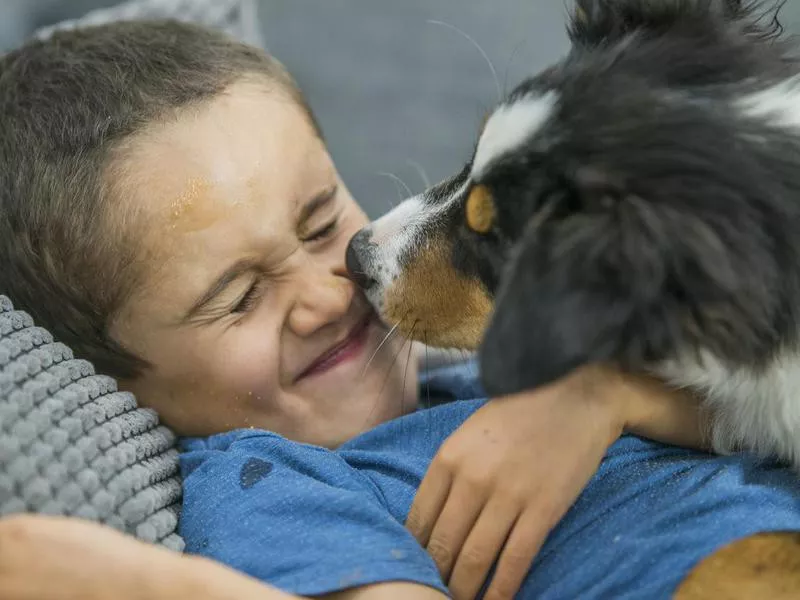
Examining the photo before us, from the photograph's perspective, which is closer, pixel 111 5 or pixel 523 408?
pixel 523 408

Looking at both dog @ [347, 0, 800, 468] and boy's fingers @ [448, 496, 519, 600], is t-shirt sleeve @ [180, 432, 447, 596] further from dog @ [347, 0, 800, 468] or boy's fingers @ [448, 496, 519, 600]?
dog @ [347, 0, 800, 468]

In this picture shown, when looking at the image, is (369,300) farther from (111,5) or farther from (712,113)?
(111,5)

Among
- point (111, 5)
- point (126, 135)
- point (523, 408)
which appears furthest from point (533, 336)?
point (111, 5)

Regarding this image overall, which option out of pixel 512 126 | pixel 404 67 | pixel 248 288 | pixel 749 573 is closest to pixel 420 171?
pixel 404 67

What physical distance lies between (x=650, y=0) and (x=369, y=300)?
0.65 meters

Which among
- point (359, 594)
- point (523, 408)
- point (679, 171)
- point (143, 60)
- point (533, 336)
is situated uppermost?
point (143, 60)

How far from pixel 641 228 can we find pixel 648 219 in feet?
0.04

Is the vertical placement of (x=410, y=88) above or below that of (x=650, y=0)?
below

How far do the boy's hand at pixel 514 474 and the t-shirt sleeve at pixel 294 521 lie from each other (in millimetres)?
64

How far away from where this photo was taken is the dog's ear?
1251 millimetres

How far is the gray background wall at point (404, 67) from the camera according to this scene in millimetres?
2299

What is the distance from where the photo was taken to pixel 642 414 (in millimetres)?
1153

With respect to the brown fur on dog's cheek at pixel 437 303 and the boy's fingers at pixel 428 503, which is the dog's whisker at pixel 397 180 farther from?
the boy's fingers at pixel 428 503

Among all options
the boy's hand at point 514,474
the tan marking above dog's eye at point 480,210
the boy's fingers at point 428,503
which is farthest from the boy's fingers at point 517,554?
the tan marking above dog's eye at point 480,210
